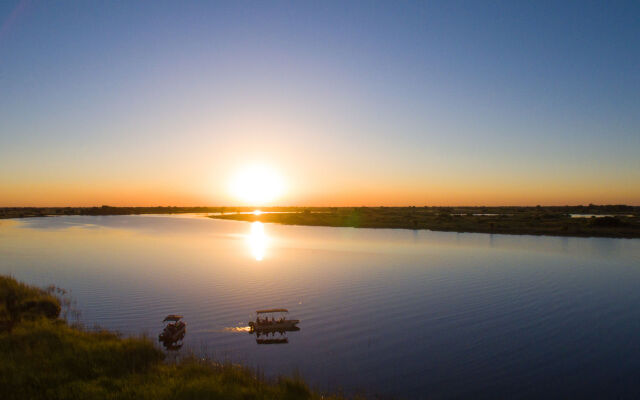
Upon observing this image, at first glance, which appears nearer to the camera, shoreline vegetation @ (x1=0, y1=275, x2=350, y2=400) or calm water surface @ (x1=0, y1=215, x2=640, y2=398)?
shoreline vegetation @ (x1=0, y1=275, x2=350, y2=400)

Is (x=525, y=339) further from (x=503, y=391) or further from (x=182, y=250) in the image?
(x=182, y=250)

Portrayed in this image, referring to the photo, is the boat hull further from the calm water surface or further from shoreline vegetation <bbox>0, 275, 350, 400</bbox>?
shoreline vegetation <bbox>0, 275, 350, 400</bbox>

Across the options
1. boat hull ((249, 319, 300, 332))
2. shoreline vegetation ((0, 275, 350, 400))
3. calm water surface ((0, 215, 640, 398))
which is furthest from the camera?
boat hull ((249, 319, 300, 332))

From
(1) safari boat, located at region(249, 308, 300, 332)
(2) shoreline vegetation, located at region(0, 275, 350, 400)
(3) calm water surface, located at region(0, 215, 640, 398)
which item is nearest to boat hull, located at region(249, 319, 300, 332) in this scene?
(1) safari boat, located at region(249, 308, 300, 332)

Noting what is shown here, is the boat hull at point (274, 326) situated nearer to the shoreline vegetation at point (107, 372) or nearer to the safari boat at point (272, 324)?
the safari boat at point (272, 324)

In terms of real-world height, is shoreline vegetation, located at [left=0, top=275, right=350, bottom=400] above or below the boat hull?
above

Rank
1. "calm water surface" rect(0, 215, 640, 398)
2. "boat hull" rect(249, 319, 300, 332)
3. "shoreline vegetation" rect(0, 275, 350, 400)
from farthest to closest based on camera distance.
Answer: "boat hull" rect(249, 319, 300, 332), "calm water surface" rect(0, 215, 640, 398), "shoreline vegetation" rect(0, 275, 350, 400)

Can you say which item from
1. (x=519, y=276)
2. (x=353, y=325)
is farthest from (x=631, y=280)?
(x=353, y=325)
